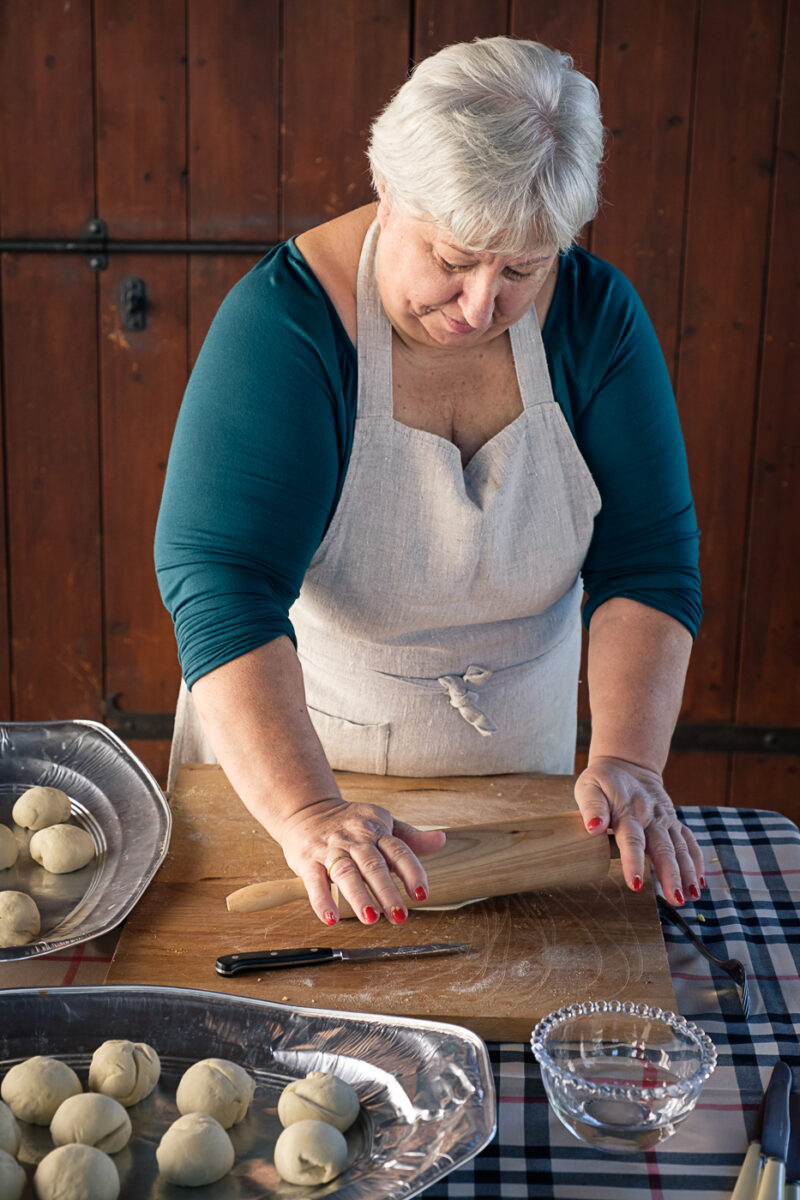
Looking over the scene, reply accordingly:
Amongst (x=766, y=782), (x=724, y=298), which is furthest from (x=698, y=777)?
(x=724, y=298)

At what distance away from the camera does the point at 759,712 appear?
2.72m

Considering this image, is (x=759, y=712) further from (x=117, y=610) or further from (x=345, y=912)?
(x=345, y=912)

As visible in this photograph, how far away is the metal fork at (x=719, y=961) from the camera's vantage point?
1.06m

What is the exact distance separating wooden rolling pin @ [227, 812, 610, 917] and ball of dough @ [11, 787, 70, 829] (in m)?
0.28

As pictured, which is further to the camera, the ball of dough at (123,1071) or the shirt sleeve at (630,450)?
the shirt sleeve at (630,450)

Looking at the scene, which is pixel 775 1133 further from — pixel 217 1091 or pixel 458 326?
pixel 458 326

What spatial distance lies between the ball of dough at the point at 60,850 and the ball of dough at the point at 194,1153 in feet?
1.43

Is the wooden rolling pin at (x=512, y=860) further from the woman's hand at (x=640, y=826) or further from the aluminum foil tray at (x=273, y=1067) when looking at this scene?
the aluminum foil tray at (x=273, y=1067)

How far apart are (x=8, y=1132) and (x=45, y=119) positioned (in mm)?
2207

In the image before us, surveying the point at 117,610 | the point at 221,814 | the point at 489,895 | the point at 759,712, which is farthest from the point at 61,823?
the point at 759,712

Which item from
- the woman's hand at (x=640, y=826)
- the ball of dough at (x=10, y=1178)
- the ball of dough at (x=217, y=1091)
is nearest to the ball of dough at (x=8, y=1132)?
the ball of dough at (x=10, y=1178)

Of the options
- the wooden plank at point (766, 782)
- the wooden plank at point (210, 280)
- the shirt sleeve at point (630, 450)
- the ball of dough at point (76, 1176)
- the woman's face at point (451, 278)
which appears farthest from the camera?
the wooden plank at point (766, 782)

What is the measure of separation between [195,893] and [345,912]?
0.58ft

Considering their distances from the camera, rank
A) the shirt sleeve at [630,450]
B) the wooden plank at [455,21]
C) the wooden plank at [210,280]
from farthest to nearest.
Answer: the wooden plank at [210,280] → the wooden plank at [455,21] → the shirt sleeve at [630,450]
